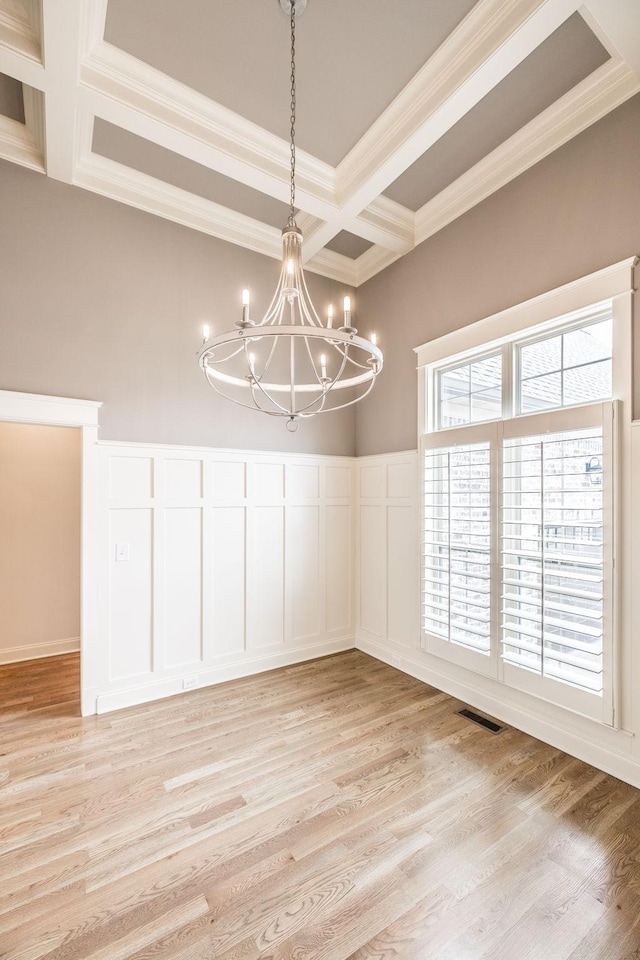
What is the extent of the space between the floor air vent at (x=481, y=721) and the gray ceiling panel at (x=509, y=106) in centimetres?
377

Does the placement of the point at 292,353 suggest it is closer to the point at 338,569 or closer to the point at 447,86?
the point at 447,86

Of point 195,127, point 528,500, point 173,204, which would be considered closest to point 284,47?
point 195,127

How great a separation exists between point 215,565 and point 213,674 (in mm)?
854

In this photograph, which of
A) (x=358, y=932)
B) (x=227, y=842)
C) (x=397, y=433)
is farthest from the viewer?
(x=397, y=433)

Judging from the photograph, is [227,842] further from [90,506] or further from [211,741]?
[90,506]

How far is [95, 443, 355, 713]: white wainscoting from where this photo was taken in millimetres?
3158

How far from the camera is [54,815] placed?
2084 mm

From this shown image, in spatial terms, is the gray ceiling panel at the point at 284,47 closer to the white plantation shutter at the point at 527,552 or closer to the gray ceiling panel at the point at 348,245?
the gray ceiling panel at the point at 348,245

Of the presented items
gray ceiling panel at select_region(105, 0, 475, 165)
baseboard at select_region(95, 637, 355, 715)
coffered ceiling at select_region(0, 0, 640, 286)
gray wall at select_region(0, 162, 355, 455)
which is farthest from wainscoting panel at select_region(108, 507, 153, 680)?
gray ceiling panel at select_region(105, 0, 475, 165)

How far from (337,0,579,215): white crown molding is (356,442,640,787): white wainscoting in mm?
1924

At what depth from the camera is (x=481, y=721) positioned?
2.90 m

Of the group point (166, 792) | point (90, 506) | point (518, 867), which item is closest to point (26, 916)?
point (166, 792)

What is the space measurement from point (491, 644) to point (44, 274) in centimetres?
389

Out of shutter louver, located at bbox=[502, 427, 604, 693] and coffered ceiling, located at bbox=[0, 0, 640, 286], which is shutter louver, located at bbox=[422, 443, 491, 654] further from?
coffered ceiling, located at bbox=[0, 0, 640, 286]
